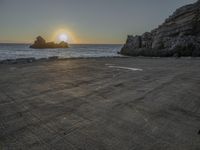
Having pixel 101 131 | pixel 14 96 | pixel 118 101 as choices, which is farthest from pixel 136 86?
pixel 14 96

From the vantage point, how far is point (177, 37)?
87.0ft

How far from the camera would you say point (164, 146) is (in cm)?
183

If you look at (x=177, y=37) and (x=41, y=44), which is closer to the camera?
(x=177, y=37)

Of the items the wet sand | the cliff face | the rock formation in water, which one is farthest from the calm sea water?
the rock formation in water

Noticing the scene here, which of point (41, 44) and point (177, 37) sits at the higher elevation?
point (41, 44)

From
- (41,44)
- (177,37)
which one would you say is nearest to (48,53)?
(177,37)

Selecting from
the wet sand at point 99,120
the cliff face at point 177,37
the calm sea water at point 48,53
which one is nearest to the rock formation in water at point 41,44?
the calm sea water at point 48,53

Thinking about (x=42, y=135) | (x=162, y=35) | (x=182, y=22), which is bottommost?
(x=42, y=135)

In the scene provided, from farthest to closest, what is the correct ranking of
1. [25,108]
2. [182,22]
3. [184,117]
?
[182,22]
[25,108]
[184,117]

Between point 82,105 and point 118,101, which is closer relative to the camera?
point 82,105

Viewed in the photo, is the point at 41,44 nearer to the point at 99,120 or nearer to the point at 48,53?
the point at 48,53

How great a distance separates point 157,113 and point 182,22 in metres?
32.5

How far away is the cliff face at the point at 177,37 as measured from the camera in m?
22.0

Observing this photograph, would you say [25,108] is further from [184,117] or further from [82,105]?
[184,117]
